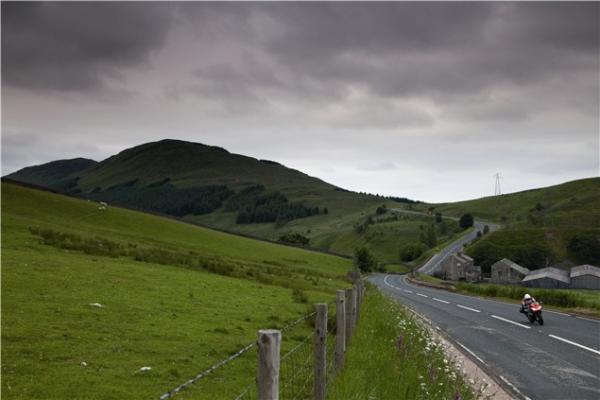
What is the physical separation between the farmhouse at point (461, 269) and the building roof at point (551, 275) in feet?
43.4

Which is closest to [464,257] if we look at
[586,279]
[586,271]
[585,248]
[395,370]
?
[586,271]

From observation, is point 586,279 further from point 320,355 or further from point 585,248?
point 320,355

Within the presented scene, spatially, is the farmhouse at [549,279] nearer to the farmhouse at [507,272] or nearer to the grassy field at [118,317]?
the farmhouse at [507,272]

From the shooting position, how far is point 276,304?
28312 mm

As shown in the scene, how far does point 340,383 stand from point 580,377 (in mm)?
8181

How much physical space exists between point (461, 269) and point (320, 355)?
430 ft

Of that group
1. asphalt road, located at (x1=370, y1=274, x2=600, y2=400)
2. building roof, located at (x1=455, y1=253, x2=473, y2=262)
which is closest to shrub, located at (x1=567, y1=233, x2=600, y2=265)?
building roof, located at (x1=455, y1=253, x2=473, y2=262)

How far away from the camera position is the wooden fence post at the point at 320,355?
842cm

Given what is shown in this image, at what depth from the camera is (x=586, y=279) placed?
387 feet

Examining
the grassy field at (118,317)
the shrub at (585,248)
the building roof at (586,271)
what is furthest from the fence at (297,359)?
the shrub at (585,248)

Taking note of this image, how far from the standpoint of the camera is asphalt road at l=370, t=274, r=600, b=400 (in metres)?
13.6

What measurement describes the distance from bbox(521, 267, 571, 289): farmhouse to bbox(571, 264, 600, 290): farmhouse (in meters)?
1.42

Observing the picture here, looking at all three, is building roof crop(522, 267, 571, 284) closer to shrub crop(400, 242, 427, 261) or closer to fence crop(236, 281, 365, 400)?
shrub crop(400, 242, 427, 261)

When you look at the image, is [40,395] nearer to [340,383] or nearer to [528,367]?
[340,383]
